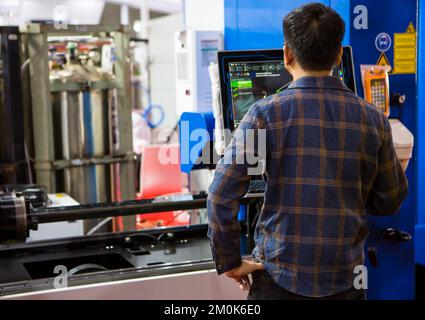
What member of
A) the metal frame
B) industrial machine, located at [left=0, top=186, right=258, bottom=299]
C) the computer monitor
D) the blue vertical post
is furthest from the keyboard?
the blue vertical post

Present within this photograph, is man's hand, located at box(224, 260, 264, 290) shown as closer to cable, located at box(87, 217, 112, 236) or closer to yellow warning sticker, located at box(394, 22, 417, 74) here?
yellow warning sticker, located at box(394, 22, 417, 74)

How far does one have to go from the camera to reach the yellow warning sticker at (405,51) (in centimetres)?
285

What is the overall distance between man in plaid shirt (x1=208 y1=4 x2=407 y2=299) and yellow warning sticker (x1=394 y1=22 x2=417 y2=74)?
1184mm

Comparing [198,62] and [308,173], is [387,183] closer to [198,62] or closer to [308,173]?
[308,173]

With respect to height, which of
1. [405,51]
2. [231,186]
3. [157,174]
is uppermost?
[405,51]

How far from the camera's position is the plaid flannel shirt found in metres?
1.70

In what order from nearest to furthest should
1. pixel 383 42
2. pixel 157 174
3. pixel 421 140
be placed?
pixel 383 42
pixel 421 140
pixel 157 174

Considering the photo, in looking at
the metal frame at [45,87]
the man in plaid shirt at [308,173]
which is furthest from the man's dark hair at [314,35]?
the metal frame at [45,87]

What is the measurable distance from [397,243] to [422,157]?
165 cm

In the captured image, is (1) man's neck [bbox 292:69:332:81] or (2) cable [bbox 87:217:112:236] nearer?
(1) man's neck [bbox 292:69:332:81]

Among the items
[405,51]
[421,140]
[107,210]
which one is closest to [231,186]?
[107,210]

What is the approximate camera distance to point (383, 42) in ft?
9.21

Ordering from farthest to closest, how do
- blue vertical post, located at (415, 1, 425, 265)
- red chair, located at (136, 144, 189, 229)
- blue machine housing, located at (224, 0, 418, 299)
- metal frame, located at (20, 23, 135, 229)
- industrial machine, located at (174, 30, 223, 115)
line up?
red chair, located at (136, 144, 189, 229)
blue vertical post, located at (415, 1, 425, 265)
metal frame, located at (20, 23, 135, 229)
industrial machine, located at (174, 30, 223, 115)
blue machine housing, located at (224, 0, 418, 299)

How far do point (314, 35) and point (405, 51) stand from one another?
136 centimetres
